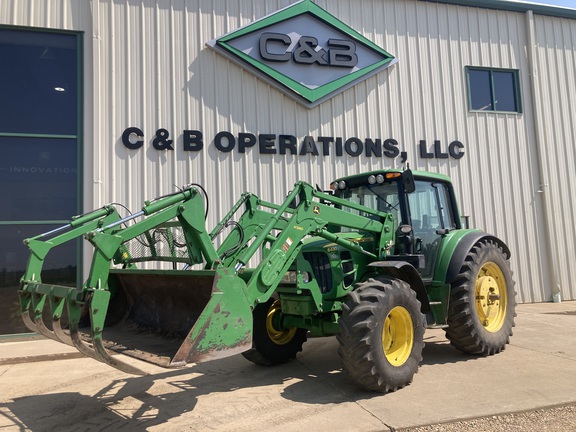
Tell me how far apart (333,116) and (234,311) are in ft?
24.6

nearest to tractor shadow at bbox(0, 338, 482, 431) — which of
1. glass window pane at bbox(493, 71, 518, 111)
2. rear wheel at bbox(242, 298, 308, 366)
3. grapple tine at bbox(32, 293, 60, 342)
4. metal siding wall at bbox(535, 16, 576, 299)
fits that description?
rear wheel at bbox(242, 298, 308, 366)

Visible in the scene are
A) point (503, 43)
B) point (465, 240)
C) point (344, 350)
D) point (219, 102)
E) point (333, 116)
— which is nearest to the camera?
point (344, 350)

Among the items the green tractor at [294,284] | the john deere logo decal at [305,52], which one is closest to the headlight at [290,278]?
the green tractor at [294,284]

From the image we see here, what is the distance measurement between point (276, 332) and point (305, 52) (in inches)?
269

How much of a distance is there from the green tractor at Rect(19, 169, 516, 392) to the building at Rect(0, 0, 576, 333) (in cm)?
392

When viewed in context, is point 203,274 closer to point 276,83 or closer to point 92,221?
point 92,221

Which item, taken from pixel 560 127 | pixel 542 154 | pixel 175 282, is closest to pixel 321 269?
pixel 175 282

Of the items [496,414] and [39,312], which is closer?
[496,414]

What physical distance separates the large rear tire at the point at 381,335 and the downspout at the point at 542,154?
8236 millimetres

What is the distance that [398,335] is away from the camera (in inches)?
205

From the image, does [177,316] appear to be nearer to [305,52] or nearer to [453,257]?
[453,257]

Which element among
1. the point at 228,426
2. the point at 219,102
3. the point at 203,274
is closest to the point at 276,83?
the point at 219,102

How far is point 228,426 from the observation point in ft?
13.8

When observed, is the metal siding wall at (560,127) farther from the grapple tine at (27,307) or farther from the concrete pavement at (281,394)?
the grapple tine at (27,307)
